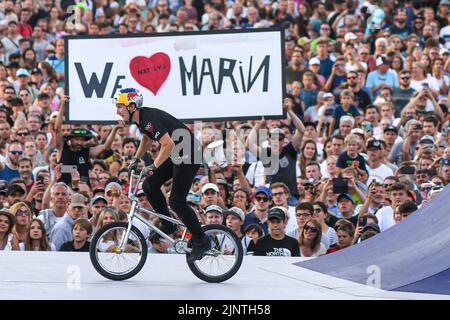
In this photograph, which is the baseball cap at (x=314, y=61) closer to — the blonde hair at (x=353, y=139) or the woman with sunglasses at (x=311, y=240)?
the blonde hair at (x=353, y=139)

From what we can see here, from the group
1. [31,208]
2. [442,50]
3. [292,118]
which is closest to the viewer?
[31,208]

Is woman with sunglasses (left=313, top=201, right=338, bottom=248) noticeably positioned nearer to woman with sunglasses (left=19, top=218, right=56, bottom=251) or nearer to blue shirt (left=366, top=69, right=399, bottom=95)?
woman with sunglasses (left=19, top=218, right=56, bottom=251)

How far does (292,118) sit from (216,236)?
6.03 m

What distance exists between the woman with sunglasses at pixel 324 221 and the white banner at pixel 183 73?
1.27 metres

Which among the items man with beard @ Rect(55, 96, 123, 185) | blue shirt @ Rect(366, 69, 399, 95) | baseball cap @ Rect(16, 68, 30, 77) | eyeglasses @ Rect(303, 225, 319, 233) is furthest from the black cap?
baseball cap @ Rect(16, 68, 30, 77)

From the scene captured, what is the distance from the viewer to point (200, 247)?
1193cm

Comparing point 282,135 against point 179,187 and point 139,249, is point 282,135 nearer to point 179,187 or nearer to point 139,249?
point 179,187

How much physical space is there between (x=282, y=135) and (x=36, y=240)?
442 centimetres

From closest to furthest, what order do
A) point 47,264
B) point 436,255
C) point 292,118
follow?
1. point 436,255
2. point 47,264
3. point 292,118

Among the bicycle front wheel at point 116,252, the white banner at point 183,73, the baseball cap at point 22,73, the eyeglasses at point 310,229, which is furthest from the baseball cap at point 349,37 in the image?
the bicycle front wheel at point 116,252
